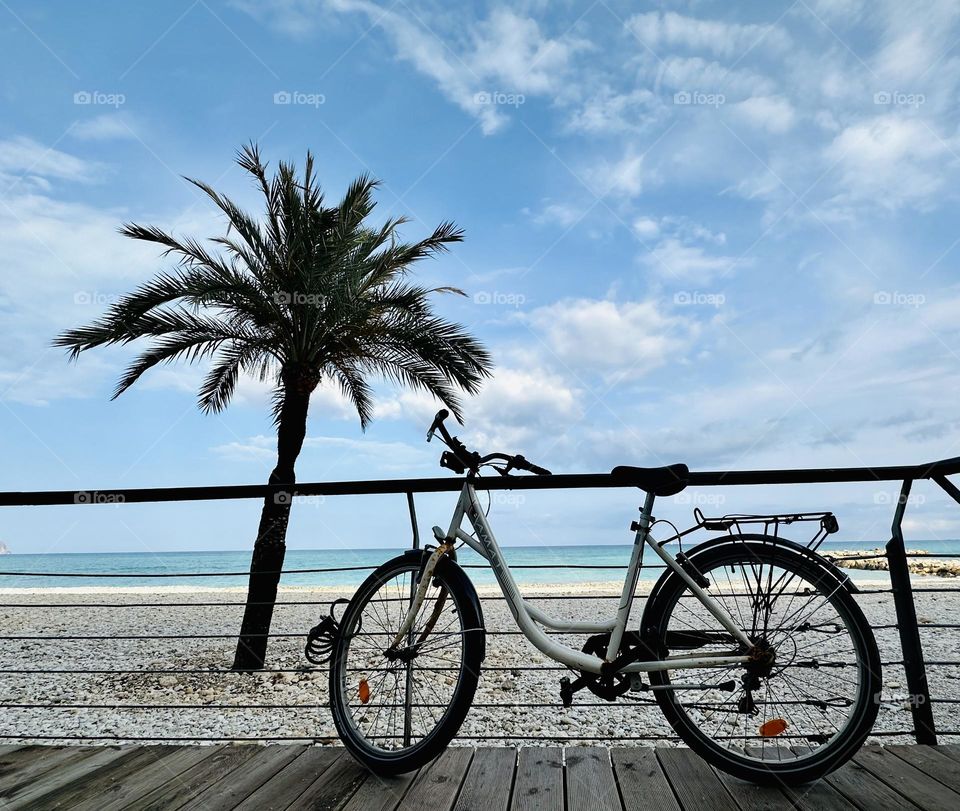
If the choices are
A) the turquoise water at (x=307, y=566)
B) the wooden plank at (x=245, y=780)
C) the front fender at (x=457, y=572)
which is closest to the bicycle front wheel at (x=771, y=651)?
the front fender at (x=457, y=572)

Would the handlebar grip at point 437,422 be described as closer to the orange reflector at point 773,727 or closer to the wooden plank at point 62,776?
the orange reflector at point 773,727

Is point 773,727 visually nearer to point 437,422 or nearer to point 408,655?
point 408,655

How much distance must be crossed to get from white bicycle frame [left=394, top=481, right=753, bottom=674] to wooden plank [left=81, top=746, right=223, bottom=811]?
868 millimetres

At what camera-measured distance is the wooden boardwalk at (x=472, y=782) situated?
6.77 ft

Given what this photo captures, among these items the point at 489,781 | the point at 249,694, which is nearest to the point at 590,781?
the point at 489,781

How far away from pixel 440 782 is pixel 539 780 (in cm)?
32

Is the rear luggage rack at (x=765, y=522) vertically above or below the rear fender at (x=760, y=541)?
above

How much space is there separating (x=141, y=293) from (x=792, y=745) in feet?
25.7

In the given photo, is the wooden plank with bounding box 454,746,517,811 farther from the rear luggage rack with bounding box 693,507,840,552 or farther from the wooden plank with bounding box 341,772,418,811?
the rear luggage rack with bounding box 693,507,840,552

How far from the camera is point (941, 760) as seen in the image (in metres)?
2.34

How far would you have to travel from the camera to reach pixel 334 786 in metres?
2.24

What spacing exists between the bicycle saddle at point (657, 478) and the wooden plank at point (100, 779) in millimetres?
1971

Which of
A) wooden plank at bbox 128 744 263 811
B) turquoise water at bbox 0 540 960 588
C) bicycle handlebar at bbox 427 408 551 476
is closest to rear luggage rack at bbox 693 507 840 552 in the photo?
bicycle handlebar at bbox 427 408 551 476

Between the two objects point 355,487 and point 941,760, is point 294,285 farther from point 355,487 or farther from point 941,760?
point 941,760
